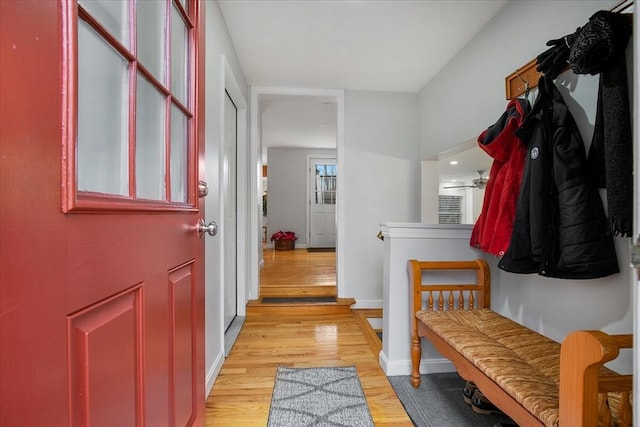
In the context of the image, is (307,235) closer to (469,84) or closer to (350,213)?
(350,213)

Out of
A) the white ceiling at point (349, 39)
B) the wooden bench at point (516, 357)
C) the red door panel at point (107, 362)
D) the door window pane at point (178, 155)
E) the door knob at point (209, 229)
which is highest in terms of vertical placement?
the white ceiling at point (349, 39)

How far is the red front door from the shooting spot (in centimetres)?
38

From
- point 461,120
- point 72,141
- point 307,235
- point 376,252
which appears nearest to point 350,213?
point 376,252

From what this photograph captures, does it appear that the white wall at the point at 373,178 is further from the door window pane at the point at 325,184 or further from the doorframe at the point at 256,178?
the door window pane at the point at 325,184

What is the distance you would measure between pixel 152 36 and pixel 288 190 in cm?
554

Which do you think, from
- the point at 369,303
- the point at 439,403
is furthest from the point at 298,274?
the point at 439,403

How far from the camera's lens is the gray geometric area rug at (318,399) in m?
1.43

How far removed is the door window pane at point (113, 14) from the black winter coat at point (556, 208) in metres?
1.50


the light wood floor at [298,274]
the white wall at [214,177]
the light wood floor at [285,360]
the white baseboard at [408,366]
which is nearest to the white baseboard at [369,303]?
the light wood floor at [285,360]

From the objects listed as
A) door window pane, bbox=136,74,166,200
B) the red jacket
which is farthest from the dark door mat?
door window pane, bbox=136,74,166,200

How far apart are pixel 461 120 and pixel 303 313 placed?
2.16 meters

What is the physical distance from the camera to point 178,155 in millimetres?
964

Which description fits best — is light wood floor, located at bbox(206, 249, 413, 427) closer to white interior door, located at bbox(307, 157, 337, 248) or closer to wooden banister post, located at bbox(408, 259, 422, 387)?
wooden banister post, located at bbox(408, 259, 422, 387)

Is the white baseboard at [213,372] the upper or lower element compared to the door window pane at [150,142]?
lower
